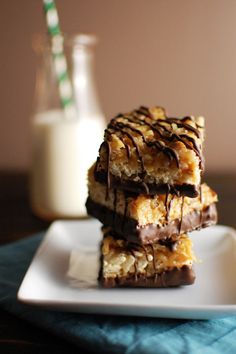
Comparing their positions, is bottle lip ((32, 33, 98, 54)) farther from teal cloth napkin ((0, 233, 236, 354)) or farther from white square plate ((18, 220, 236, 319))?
teal cloth napkin ((0, 233, 236, 354))

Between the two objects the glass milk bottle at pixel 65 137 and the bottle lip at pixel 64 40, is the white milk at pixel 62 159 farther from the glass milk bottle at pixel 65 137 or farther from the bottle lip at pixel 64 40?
the bottle lip at pixel 64 40

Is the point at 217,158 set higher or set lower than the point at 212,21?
lower

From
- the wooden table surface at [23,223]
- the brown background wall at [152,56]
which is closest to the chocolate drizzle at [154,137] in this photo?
the wooden table surface at [23,223]

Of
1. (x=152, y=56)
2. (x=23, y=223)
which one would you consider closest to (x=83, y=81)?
(x=23, y=223)

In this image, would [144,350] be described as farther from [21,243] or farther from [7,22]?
[7,22]

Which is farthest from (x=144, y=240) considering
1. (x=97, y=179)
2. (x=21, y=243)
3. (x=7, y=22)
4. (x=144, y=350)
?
(x=7, y=22)
